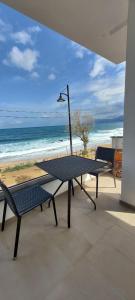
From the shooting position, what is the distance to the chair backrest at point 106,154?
2570 millimetres

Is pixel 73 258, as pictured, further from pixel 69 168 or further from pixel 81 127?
pixel 81 127

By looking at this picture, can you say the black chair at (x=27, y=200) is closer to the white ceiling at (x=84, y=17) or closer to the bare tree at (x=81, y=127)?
the bare tree at (x=81, y=127)

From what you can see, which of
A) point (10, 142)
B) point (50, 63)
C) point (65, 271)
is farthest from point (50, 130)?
point (65, 271)

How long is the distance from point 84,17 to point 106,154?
6.54ft

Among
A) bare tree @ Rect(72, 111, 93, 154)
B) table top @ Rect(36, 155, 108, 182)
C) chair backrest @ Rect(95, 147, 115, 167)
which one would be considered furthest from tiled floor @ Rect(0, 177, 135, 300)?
bare tree @ Rect(72, 111, 93, 154)

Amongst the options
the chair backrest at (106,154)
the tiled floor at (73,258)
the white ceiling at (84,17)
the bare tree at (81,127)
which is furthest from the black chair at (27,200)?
the white ceiling at (84,17)

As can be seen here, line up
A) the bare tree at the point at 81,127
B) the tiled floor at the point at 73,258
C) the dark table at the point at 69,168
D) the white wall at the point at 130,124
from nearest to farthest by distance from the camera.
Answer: the tiled floor at the point at 73,258
the dark table at the point at 69,168
the white wall at the point at 130,124
the bare tree at the point at 81,127

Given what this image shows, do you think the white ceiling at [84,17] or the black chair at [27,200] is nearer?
the black chair at [27,200]

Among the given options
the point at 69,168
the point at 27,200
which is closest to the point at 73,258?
the point at 27,200

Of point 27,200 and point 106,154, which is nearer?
point 27,200

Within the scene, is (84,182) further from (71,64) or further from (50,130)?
(71,64)

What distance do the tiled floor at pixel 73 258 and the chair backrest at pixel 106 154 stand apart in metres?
0.90

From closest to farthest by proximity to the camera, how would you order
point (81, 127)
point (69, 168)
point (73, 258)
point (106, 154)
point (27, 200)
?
point (73, 258), point (27, 200), point (69, 168), point (106, 154), point (81, 127)

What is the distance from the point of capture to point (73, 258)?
1302 millimetres
